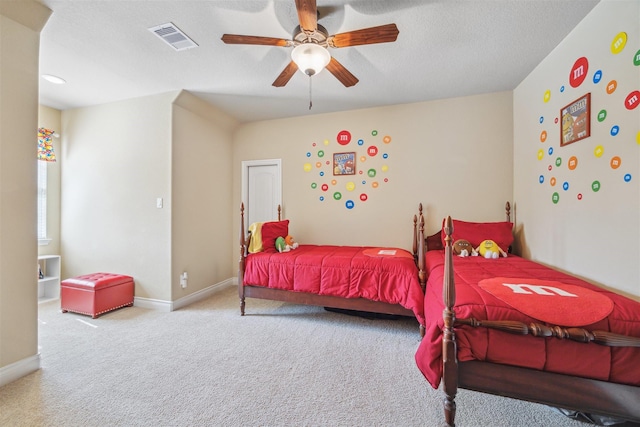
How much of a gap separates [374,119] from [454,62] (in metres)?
1.26

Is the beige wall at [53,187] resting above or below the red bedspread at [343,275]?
above

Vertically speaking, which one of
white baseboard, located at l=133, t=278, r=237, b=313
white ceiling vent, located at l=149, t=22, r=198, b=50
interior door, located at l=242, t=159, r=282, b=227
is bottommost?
white baseboard, located at l=133, t=278, r=237, b=313

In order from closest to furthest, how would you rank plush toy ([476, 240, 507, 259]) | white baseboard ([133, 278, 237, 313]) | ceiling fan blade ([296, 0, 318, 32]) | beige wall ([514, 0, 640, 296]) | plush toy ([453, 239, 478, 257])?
ceiling fan blade ([296, 0, 318, 32])
beige wall ([514, 0, 640, 296])
plush toy ([476, 240, 507, 259])
plush toy ([453, 239, 478, 257])
white baseboard ([133, 278, 237, 313])

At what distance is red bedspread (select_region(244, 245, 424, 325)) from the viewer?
2.45 meters

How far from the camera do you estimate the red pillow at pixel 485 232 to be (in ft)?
9.46

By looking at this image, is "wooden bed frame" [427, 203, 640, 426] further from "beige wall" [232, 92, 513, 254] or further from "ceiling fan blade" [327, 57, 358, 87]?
"beige wall" [232, 92, 513, 254]

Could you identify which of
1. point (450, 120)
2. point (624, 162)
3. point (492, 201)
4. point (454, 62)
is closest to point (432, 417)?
point (624, 162)

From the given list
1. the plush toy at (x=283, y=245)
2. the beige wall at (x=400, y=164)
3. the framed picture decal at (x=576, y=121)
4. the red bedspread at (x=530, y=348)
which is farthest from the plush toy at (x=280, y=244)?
the framed picture decal at (x=576, y=121)

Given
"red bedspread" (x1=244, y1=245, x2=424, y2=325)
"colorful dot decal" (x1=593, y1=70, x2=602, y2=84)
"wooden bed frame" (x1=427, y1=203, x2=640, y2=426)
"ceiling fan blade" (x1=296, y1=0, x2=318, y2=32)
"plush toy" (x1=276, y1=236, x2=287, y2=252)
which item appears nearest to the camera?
"wooden bed frame" (x1=427, y1=203, x2=640, y2=426)

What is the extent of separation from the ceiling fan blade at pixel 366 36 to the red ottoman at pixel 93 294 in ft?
11.3

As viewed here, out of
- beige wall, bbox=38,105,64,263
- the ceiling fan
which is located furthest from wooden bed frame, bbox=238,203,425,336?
beige wall, bbox=38,105,64,263

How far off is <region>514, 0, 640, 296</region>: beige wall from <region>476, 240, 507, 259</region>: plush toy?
Answer: 1.09ft

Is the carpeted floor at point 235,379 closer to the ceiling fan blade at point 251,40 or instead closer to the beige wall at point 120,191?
the beige wall at point 120,191

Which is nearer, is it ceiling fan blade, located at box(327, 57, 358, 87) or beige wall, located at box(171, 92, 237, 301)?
ceiling fan blade, located at box(327, 57, 358, 87)
